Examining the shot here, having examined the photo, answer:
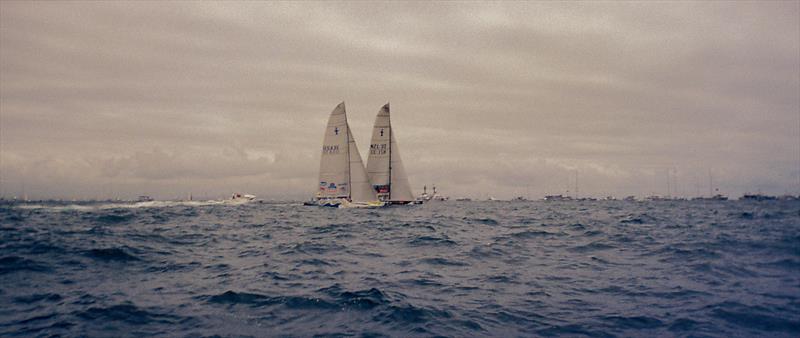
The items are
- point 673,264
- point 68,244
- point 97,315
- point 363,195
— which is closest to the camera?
point 97,315

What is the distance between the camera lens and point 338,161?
72.2 meters

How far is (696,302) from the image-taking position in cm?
907

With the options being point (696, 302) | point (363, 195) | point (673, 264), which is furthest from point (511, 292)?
point (363, 195)

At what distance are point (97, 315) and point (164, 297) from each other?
158 centimetres

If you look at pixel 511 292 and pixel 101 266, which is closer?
pixel 511 292

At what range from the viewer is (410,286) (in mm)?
10961

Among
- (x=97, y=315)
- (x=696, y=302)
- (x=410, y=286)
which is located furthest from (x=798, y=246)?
(x=97, y=315)

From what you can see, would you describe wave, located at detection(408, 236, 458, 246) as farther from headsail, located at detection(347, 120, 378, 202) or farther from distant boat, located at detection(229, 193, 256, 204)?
distant boat, located at detection(229, 193, 256, 204)

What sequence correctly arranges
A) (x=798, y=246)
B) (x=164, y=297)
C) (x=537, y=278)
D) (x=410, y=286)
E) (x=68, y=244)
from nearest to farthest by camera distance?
1. (x=164, y=297)
2. (x=410, y=286)
3. (x=537, y=278)
4. (x=798, y=246)
5. (x=68, y=244)

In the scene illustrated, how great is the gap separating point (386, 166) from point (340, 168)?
8.14 m

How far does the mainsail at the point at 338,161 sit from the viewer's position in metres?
71.1

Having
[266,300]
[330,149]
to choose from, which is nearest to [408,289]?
[266,300]

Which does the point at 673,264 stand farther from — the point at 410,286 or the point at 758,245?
the point at 410,286

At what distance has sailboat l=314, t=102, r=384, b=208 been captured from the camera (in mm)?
69438
